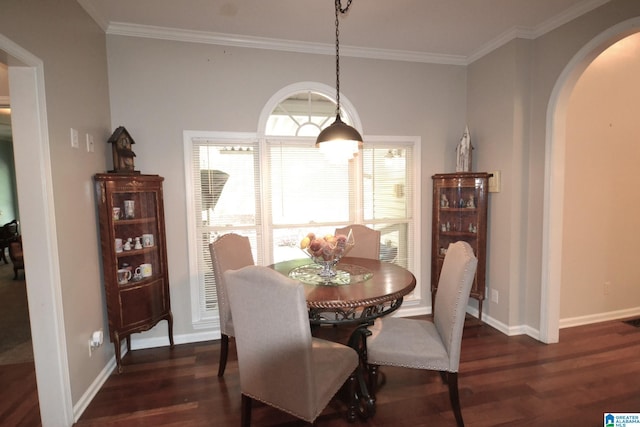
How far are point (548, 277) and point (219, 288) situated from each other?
9.07ft

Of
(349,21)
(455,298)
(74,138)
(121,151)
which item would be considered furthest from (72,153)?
(455,298)

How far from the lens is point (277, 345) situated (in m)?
1.49

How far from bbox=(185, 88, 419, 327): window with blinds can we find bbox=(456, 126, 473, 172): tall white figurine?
421 mm

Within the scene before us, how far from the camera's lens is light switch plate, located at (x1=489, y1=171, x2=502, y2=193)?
3.07 metres

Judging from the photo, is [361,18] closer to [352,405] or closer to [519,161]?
[519,161]

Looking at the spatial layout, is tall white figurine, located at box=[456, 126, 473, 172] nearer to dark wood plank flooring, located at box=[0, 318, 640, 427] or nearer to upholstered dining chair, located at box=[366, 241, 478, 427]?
upholstered dining chair, located at box=[366, 241, 478, 427]

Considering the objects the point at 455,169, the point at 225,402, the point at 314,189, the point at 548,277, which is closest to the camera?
the point at 225,402

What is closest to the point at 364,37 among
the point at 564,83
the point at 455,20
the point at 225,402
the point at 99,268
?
the point at 455,20

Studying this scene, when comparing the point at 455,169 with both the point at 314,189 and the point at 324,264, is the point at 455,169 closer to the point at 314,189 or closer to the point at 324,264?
the point at 314,189

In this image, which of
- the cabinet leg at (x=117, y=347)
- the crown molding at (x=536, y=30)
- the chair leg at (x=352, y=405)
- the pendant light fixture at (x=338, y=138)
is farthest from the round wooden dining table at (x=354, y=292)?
the crown molding at (x=536, y=30)

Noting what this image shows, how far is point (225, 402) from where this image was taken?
213cm

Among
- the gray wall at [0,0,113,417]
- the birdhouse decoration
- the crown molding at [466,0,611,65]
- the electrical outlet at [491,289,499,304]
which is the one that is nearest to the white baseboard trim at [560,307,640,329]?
the electrical outlet at [491,289,499,304]

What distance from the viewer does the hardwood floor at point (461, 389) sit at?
77.2 inches

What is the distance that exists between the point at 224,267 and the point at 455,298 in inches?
60.9
